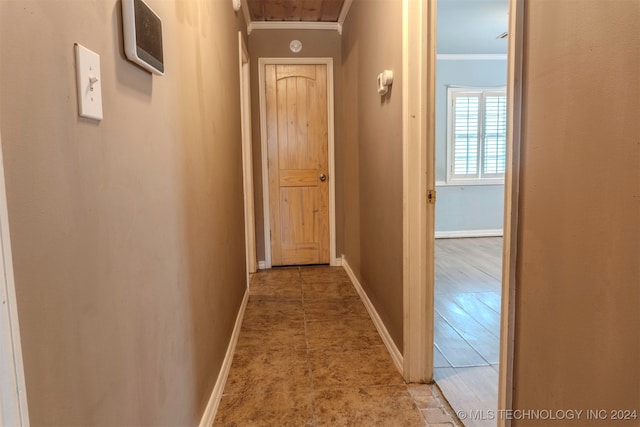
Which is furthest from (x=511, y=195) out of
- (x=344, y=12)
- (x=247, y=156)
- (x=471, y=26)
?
(x=471, y=26)

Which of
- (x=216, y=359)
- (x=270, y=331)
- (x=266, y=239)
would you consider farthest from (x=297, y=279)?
(x=216, y=359)

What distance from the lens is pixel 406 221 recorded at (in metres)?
1.98

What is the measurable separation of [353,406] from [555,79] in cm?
156

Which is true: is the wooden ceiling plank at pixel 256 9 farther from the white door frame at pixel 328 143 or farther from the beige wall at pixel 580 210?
the beige wall at pixel 580 210

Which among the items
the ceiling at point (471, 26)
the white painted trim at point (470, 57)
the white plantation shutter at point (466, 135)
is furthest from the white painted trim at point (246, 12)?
the white plantation shutter at point (466, 135)

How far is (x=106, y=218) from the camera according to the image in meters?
0.82

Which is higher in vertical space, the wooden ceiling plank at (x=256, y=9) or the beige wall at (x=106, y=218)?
the wooden ceiling plank at (x=256, y=9)

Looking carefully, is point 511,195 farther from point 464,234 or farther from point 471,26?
point 464,234

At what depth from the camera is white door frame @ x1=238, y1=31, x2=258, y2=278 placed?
133 inches

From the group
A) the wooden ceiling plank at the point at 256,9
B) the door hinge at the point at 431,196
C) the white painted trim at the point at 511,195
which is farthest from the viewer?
the wooden ceiling plank at the point at 256,9

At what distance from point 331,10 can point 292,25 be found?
0.49 m

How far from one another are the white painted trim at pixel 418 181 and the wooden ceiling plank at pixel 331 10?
6.09 ft

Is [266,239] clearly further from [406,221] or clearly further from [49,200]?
[49,200]

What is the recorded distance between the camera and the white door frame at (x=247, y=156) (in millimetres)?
3371
